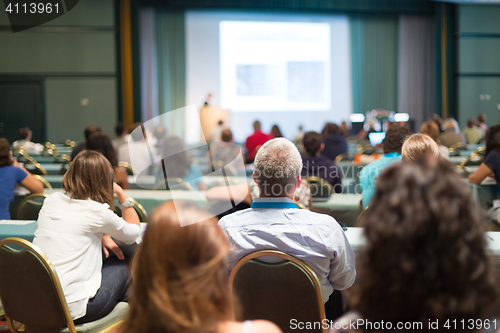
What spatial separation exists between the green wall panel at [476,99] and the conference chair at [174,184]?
1189 centimetres

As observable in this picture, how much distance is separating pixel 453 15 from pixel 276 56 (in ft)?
18.1

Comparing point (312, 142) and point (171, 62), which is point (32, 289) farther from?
point (171, 62)

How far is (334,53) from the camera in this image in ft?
46.0

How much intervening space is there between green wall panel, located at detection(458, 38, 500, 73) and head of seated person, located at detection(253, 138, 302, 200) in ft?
44.2

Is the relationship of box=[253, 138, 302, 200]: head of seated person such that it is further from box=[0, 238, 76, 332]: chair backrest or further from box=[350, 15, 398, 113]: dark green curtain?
box=[350, 15, 398, 113]: dark green curtain

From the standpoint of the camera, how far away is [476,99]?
538 inches

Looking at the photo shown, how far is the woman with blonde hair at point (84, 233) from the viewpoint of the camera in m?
1.94

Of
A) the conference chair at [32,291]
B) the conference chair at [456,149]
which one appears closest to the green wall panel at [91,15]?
the conference chair at [456,149]

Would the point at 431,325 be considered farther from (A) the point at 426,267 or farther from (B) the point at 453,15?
(B) the point at 453,15

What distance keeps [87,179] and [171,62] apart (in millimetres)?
12135

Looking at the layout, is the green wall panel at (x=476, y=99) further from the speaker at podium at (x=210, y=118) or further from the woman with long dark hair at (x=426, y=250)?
the woman with long dark hair at (x=426, y=250)

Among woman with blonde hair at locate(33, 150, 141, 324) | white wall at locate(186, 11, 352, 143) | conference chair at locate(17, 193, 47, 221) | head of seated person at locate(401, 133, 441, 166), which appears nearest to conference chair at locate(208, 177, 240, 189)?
conference chair at locate(17, 193, 47, 221)

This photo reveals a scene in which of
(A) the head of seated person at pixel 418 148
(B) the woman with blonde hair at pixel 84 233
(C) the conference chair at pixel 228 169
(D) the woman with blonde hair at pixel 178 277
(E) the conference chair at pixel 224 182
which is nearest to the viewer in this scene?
(D) the woman with blonde hair at pixel 178 277

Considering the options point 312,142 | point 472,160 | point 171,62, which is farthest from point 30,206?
point 171,62
